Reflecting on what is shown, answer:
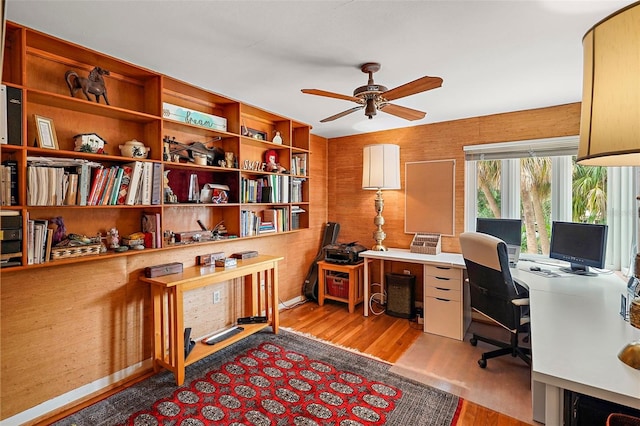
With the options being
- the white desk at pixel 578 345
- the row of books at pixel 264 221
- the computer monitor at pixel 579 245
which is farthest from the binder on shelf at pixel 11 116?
the computer monitor at pixel 579 245

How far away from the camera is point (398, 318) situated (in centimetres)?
356

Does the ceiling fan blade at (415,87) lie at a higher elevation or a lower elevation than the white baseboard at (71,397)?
higher

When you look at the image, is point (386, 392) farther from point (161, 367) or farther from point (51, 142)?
point (51, 142)

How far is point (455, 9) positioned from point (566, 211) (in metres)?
2.58

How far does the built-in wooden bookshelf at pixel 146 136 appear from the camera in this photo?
1844mm

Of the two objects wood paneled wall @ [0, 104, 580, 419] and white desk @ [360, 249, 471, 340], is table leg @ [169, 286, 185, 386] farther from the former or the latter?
white desk @ [360, 249, 471, 340]

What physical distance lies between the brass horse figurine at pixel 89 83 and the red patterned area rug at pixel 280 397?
205 cm

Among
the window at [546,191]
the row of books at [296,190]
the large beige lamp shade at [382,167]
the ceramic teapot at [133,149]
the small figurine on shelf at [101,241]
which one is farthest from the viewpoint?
the row of books at [296,190]

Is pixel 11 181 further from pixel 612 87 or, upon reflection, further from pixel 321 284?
pixel 321 284

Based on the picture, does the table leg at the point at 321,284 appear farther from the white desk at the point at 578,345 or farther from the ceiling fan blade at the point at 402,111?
the white desk at the point at 578,345

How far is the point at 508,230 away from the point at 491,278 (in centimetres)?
94

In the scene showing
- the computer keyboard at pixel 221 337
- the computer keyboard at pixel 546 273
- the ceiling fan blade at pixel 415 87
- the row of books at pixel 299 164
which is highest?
the ceiling fan blade at pixel 415 87

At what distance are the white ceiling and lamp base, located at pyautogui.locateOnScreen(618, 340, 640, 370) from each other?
1567 millimetres

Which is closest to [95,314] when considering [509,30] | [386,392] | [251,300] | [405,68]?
[251,300]
